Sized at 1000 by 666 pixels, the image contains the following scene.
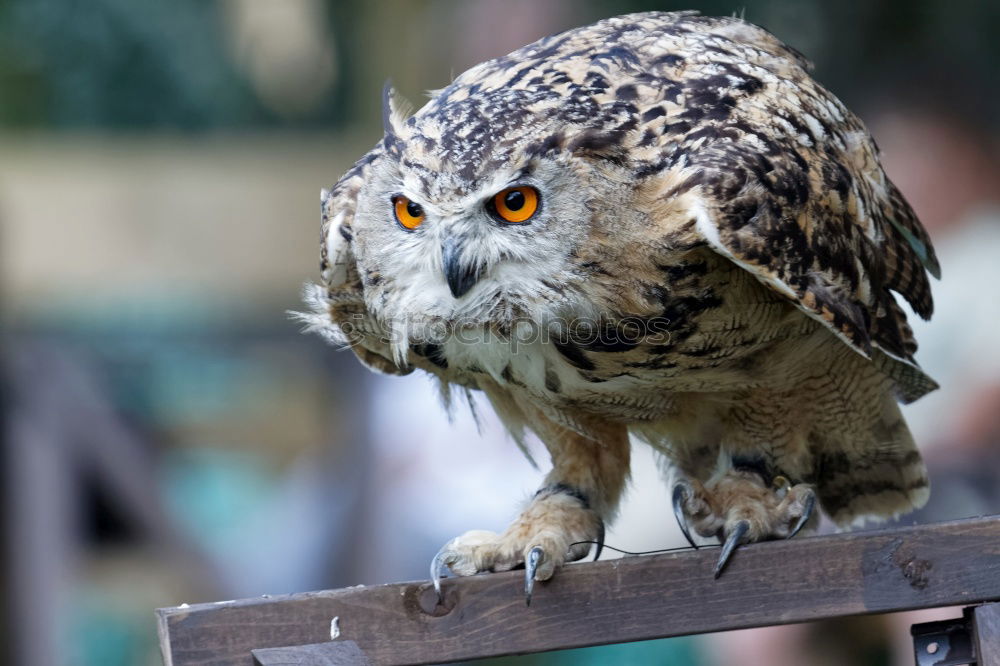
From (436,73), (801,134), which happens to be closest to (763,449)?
(801,134)

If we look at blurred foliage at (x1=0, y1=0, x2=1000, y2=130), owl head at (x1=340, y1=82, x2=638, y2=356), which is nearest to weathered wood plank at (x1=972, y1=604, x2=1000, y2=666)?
owl head at (x1=340, y1=82, x2=638, y2=356)

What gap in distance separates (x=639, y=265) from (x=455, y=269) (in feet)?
1.28

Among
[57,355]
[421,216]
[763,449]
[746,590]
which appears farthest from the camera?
[57,355]

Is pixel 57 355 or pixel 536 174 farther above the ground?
pixel 57 355

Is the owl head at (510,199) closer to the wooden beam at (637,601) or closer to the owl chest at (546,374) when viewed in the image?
the owl chest at (546,374)

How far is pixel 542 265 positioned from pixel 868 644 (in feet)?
11.3

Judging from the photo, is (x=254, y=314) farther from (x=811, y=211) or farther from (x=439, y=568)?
(x=811, y=211)

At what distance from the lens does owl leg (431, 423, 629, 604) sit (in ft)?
10.5

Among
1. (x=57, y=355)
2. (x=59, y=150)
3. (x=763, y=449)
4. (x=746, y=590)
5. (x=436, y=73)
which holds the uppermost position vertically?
(x=59, y=150)

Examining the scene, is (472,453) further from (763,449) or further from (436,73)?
(436,73)

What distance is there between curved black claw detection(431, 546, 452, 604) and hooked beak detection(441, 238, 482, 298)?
584 mm

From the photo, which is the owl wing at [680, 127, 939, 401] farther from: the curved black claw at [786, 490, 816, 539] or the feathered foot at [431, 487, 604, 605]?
the feathered foot at [431, 487, 604, 605]

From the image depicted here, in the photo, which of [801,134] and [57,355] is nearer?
[801,134]

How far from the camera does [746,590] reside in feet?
8.84
